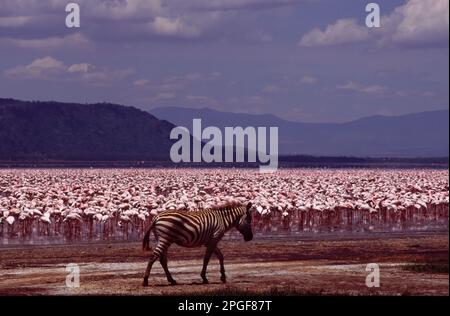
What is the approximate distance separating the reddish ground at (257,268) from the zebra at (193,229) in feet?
2.05

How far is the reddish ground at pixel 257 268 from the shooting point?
830 inches

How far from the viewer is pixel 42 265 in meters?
26.8

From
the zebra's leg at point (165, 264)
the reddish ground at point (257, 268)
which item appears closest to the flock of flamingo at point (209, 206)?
the reddish ground at point (257, 268)

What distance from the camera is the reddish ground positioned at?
2109 centimetres

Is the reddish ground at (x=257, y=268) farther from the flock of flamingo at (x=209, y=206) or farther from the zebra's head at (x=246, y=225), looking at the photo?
the flock of flamingo at (x=209, y=206)

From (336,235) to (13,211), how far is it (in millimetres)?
11707

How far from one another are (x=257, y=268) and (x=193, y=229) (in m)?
4.73

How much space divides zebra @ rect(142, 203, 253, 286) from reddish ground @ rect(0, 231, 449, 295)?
2.05ft

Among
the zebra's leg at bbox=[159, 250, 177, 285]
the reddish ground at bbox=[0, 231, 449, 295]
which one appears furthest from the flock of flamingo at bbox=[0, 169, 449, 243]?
the zebra's leg at bbox=[159, 250, 177, 285]

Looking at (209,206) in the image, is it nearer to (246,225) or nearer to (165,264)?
(246,225)

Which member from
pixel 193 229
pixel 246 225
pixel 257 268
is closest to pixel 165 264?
pixel 193 229
